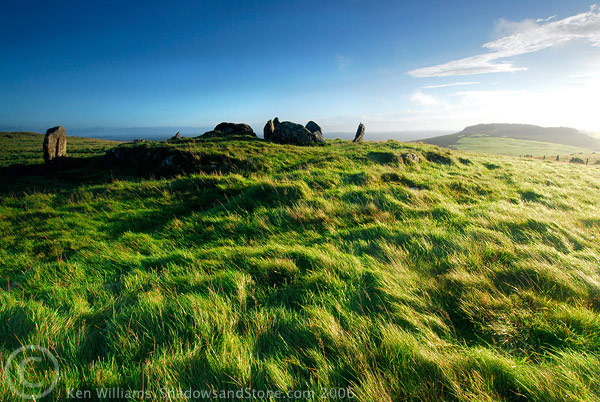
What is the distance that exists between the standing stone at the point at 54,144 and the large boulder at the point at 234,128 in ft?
45.2

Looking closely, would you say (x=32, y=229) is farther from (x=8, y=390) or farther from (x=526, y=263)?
(x=526, y=263)

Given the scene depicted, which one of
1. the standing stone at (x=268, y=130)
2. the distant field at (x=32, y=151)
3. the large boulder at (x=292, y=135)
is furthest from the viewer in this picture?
the standing stone at (x=268, y=130)

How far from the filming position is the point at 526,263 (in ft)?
10.6

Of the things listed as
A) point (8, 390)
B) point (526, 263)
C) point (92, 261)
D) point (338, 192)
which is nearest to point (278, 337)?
point (8, 390)

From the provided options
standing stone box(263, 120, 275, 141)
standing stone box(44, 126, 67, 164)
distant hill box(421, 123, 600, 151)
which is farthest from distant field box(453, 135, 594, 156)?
standing stone box(44, 126, 67, 164)

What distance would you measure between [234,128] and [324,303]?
2863 centimetres

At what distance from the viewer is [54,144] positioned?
1652 centimetres

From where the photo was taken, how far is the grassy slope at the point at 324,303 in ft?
5.76

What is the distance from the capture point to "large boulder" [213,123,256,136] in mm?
27750

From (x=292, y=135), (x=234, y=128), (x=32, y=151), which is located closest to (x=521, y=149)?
(x=292, y=135)

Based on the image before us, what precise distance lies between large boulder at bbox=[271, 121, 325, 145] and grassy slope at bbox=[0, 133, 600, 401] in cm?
1856

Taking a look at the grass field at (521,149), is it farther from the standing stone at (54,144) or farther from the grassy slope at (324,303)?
the standing stone at (54,144)

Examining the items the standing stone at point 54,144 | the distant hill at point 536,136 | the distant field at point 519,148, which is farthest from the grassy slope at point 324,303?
the distant hill at point 536,136

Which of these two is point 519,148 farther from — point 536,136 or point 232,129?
point 536,136
